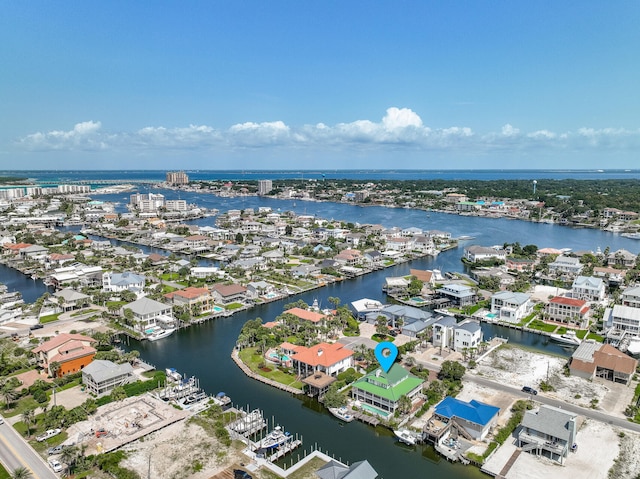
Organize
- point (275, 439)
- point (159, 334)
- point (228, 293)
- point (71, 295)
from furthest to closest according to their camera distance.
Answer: point (228, 293)
point (71, 295)
point (159, 334)
point (275, 439)

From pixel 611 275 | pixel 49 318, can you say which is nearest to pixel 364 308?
pixel 49 318

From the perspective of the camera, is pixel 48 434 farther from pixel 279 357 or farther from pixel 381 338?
pixel 381 338

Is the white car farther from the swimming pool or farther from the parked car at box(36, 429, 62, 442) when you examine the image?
the swimming pool

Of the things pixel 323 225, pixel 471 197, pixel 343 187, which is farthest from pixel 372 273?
pixel 343 187

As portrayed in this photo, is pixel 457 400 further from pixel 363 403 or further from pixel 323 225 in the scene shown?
pixel 323 225

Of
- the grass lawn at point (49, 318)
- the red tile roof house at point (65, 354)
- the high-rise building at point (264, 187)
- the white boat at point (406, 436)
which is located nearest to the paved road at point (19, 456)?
the red tile roof house at point (65, 354)
